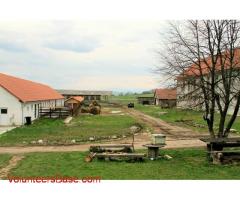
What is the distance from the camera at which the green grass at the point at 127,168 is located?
12883 mm

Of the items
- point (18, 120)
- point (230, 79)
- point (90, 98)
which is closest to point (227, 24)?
point (230, 79)

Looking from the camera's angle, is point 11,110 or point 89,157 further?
point 11,110

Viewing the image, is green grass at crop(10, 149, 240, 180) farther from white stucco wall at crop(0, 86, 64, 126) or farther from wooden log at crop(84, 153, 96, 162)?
white stucco wall at crop(0, 86, 64, 126)

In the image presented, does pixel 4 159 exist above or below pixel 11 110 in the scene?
below

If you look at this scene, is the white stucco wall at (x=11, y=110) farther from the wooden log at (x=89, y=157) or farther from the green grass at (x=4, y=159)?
the wooden log at (x=89, y=157)

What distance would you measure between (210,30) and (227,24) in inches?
29.6

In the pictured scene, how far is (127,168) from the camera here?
46.4 ft

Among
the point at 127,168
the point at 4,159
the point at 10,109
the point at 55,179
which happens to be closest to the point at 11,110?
the point at 10,109

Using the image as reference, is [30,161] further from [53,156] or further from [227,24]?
[227,24]

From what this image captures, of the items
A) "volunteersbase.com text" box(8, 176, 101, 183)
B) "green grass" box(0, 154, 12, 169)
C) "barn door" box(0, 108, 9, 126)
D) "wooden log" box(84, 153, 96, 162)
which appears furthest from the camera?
"barn door" box(0, 108, 9, 126)

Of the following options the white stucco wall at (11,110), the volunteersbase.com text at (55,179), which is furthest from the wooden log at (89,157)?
the white stucco wall at (11,110)

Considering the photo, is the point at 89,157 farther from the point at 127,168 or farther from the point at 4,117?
the point at 4,117

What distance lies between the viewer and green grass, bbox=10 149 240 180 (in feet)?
42.3

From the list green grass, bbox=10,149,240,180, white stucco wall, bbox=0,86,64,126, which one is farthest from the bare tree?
white stucco wall, bbox=0,86,64,126
